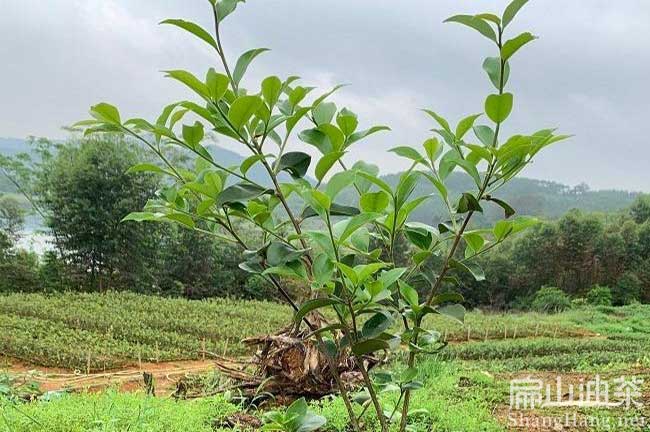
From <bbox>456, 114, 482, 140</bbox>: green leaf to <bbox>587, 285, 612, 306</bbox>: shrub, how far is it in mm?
12938

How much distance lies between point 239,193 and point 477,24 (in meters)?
0.33

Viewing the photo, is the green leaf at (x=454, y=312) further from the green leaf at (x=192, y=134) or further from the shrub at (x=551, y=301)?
the shrub at (x=551, y=301)

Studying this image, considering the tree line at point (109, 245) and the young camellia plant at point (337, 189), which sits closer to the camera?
the young camellia plant at point (337, 189)

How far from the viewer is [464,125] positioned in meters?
0.76

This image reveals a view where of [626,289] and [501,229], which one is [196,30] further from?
[626,289]

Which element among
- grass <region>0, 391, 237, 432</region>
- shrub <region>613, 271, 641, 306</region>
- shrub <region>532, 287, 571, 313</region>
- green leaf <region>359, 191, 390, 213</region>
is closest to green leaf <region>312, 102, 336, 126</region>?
green leaf <region>359, 191, 390, 213</region>

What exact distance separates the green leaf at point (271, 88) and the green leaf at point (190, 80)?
0.21 ft

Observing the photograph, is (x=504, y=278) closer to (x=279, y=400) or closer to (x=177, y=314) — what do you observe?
(x=177, y=314)

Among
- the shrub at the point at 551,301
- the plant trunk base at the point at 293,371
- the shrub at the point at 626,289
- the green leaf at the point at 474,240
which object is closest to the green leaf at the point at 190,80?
the green leaf at the point at 474,240

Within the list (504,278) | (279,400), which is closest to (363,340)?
(279,400)

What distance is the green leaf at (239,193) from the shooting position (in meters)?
0.70

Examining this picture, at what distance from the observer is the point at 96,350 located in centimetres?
591

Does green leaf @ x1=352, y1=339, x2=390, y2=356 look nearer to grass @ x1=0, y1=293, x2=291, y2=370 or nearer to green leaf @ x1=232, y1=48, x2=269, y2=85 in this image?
green leaf @ x1=232, y1=48, x2=269, y2=85

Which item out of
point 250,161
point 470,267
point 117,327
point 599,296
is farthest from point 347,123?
point 599,296
